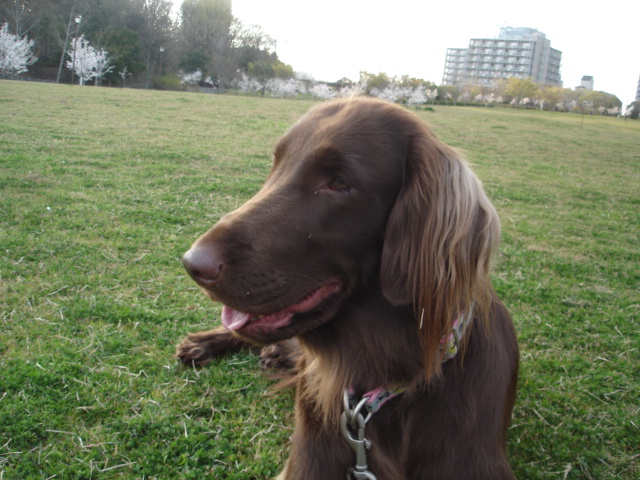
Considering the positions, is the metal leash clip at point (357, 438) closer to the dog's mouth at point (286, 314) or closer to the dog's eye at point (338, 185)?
the dog's mouth at point (286, 314)

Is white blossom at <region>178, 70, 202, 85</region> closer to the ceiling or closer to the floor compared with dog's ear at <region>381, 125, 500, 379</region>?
closer to the ceiling

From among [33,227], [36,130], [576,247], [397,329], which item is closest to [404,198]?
[397,329]

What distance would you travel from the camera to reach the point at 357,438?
202cm

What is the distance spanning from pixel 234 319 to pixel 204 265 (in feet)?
1.24

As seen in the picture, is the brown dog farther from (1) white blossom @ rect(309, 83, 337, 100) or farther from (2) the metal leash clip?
(1) white blossom @ rect(309, 83, 337, 100)

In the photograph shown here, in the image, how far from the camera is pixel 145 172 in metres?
7.64

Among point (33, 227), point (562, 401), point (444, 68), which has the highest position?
point (444, 68)

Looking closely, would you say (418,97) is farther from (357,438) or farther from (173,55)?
(357,438)

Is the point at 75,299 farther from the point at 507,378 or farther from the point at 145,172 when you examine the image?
the point at 145,172

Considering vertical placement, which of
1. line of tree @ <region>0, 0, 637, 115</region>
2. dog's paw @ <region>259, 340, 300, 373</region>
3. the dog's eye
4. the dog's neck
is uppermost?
line of tree @ <region>0, 0, 637, 115</region>

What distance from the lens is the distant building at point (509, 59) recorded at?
5143 inches

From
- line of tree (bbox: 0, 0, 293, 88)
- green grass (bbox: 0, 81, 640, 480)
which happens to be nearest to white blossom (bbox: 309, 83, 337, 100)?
line of tree (bbox: 0, 0, 293, 88)

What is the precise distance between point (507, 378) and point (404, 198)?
97 centimetres

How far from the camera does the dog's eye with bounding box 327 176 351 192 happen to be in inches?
74.8
